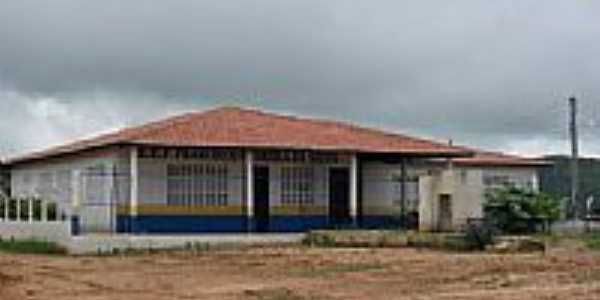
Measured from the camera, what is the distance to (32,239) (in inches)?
1566

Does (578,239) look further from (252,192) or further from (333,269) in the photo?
(252,192)

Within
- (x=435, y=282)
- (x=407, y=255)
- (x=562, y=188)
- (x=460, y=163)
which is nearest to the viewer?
(x=435, y=282)

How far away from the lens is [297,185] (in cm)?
4194

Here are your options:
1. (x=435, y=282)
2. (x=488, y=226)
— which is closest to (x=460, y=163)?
(x=488, y=226)

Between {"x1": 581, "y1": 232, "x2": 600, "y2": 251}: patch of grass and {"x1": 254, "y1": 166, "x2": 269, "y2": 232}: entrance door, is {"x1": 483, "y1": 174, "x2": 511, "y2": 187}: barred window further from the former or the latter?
{"x1": 254, "y1": 166, "x2": 269, "y2": 232}: entrance door

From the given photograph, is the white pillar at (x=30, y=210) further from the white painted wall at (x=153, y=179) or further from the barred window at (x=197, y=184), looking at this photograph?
→ the barred window at (x=197, y=184)

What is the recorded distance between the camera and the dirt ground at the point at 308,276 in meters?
20.5

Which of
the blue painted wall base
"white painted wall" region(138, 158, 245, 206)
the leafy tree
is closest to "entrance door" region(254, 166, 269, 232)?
the blue painted wall base

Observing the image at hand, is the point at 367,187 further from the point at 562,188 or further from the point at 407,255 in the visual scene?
the point at 562,188

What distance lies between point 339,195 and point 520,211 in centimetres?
674

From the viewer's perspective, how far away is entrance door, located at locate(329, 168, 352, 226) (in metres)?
42.6

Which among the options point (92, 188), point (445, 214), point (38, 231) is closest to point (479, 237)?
point (445, 214)

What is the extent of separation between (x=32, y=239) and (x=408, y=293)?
22.1 meters

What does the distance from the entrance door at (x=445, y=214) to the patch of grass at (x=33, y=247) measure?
40.2 ft
